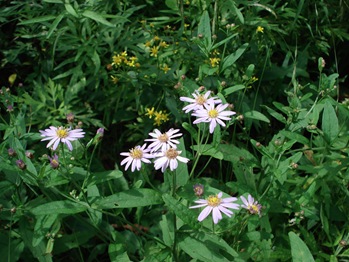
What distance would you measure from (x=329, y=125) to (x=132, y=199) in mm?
892

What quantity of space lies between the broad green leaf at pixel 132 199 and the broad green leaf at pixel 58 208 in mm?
72

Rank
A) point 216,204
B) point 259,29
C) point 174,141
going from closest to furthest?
point 216,204
point 174,141
point 259,29

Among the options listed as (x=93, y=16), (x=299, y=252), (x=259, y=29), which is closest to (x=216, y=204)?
(x=299, y=252)

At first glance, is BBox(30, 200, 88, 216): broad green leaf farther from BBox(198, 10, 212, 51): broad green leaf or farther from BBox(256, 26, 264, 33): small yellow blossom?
BBox(256, 26, 264, 33): small yellow blossom

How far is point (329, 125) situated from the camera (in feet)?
6.48

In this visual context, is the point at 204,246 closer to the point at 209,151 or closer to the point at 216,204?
the point at 216,204

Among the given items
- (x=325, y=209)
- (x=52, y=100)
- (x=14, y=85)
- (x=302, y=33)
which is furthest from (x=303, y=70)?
(x=14, y=85)

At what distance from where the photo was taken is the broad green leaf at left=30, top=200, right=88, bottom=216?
5.41ft

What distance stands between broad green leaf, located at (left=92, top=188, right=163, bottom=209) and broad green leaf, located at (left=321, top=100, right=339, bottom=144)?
2.56ft

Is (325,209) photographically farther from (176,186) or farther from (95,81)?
(95,81)

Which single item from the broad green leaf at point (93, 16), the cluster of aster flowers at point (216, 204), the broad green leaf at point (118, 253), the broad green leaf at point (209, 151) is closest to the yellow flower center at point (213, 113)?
the broad green leaf at point (209, 151)

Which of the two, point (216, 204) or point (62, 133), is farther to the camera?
point (62, 133)

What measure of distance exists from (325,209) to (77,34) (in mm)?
1745

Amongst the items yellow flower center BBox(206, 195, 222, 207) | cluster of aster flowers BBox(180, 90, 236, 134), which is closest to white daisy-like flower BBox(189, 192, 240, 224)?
yellow flower center BBox(206, 195, 222, 207)
